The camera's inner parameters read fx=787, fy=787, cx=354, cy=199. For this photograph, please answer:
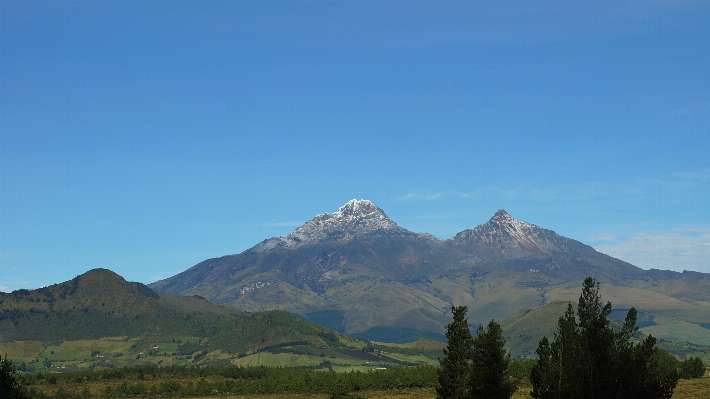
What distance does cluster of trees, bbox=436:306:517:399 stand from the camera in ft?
403

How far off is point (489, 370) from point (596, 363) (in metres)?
21.4

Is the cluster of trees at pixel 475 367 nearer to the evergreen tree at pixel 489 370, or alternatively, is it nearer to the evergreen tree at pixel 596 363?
the evergreen tree at pixel 489 370

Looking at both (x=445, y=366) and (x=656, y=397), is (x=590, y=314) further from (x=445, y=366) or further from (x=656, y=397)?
(x=445, y=366)

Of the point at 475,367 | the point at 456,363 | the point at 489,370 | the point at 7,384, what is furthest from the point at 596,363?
the point at 7,384

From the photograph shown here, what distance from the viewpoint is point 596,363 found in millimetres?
105688

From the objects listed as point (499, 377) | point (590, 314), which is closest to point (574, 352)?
point (590, 314)

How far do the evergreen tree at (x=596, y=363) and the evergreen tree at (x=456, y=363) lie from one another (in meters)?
15.1

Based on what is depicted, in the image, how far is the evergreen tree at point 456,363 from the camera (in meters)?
124

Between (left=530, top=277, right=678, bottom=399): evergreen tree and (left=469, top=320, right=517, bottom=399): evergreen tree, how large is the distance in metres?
11.6

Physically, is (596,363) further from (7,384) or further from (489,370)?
(7,384)

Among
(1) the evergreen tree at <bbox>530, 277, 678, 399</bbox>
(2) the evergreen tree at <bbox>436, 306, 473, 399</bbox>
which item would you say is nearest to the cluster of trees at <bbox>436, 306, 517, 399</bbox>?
(2) the evergreen tree at <bbox>436, 306, 473, 399</bbox>

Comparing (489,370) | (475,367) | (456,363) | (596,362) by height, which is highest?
(456,363)

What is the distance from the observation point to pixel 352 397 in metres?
199

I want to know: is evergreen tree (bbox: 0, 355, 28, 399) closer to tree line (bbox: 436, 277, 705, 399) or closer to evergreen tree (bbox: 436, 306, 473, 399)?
evergreen tree (bbox: 436, 306, 473, 399)
